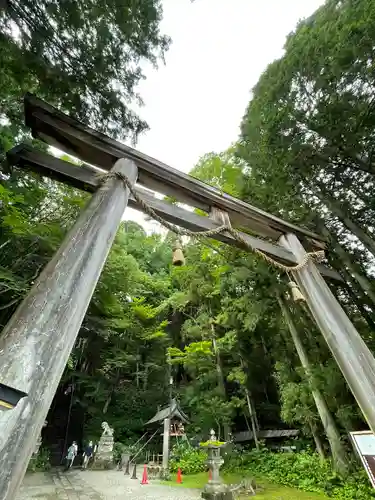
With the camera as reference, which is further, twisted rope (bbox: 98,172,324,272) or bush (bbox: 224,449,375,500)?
bush (bbox: 224,449,375,500)

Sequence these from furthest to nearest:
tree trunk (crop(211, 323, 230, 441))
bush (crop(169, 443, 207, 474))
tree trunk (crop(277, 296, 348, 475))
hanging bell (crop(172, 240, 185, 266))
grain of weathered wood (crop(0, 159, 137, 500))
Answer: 1. tree trunk (crop(211, 323, 230, 441))
2. bush (crop(169, 443, 207, 474))
3. tree trunk (crop(277, 296, 348, 475))
4. hanging bell (crop(172, 240, 185, 266))
5. grain of weathered wood (crop(0, 159, 137, 500))

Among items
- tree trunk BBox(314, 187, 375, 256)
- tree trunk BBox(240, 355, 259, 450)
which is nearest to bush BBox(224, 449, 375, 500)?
tree trunk BBox(240, 355, 259, 450)

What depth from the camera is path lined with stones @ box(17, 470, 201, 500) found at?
673cm

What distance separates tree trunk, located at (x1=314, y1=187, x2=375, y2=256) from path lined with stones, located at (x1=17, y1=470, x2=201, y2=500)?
6.94m

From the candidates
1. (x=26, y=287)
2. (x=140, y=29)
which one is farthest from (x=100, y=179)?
(x=26, y=287)

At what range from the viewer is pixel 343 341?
110 inches

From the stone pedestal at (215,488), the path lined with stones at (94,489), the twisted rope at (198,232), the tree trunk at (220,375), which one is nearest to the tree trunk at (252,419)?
the tree trunk at (220,375)

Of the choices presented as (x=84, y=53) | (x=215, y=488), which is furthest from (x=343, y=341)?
(x=215, y=488)

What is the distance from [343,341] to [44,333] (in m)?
2.70

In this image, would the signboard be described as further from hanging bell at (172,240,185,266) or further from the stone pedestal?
the stone pedestal

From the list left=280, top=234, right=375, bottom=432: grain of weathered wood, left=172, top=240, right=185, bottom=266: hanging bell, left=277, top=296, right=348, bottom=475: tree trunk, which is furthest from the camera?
left=277, top=296, right=348, bottom=475: tree trunk

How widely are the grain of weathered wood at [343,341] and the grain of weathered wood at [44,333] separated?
2348 millimetres

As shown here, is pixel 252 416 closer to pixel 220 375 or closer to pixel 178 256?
pixel 220 375

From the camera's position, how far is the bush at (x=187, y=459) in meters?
10.8
